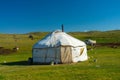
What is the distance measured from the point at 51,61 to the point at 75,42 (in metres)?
4.06

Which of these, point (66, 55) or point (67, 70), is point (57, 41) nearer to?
point (66, 55)

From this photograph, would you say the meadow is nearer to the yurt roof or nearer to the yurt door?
the yurt door

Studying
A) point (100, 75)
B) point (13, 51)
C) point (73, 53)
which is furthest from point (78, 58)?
point (13, 51)

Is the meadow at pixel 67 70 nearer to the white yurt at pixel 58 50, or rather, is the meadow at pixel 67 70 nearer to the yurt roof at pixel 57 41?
the white yurt at pixel 58 50

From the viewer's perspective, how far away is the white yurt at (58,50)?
34.1 metres

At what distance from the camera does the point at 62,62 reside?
111 ft

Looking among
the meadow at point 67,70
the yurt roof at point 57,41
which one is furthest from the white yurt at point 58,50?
the meadow at point 67,70

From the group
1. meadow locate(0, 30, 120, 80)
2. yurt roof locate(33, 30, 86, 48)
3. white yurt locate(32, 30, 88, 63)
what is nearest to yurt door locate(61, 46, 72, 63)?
white yurt locate(32, 30, 88, 63)

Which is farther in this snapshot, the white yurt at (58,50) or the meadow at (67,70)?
the white yurt at (58,50)

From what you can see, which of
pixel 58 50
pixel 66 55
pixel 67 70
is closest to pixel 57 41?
pixel 58 50

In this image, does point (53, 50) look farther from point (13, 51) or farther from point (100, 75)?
point (13, 51)

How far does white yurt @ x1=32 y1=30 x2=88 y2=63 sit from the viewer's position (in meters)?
34.1

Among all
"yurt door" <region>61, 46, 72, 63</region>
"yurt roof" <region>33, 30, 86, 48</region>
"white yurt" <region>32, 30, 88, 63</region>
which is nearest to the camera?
"yurt door" <region>61, 46, 72, 63</region>

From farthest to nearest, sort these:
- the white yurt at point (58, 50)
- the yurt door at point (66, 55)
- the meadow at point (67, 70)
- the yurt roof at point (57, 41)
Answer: the yurt roof at point (57, 41), the white yurt at point (58, 50), the yurt door at point (66, 55), the meadow at point (67, 70)
